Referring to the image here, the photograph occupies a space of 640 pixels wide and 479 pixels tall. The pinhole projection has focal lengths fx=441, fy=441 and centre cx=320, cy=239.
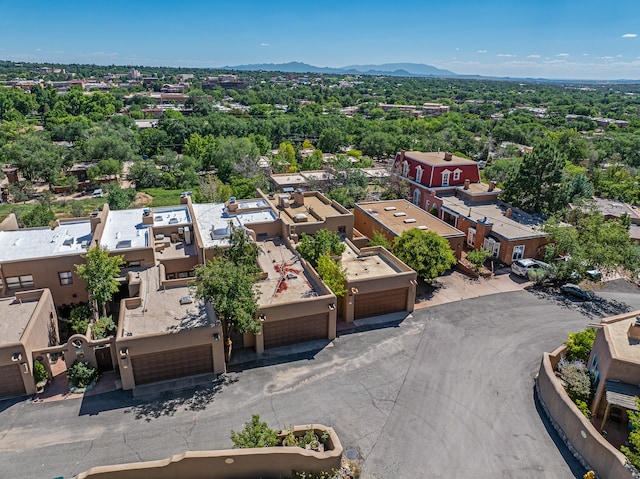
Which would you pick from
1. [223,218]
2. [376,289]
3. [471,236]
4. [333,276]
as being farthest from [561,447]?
[223,218]

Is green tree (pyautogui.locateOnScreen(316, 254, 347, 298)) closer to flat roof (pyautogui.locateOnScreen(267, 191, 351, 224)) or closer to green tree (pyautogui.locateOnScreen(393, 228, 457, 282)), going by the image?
green tree (pyautogui.locateOnScreen(393, 228, 457, 282))

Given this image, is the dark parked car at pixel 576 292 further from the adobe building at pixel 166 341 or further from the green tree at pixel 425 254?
the adobe building at pixel 166 341

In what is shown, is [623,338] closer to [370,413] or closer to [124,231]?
[370,413]

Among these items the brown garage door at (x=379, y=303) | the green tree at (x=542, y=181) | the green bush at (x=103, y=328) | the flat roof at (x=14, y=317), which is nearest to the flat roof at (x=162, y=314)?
the green bush at (x=103, y=328)

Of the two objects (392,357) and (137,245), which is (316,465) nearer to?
(392,357)

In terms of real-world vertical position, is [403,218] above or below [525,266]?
above

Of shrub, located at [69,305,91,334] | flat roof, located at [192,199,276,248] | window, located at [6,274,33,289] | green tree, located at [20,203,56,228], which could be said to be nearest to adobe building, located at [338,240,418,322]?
flat roof, located at [192,199,276,248]

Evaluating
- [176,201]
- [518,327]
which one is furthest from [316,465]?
[176,201]
